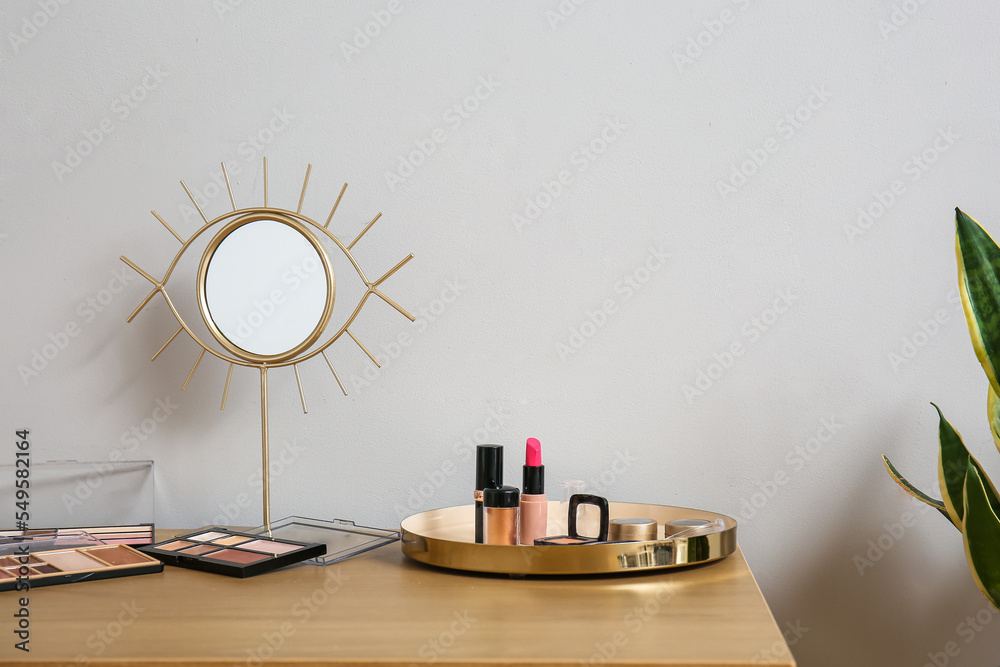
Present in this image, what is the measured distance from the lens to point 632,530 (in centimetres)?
102

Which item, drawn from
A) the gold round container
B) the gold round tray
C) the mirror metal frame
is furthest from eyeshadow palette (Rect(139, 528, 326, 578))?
the gold round container

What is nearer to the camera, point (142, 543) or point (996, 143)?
point (142, 543)

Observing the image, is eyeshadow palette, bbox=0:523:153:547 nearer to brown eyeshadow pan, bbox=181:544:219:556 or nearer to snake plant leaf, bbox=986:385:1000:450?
brown eyeshadow pan, bbox=181:544:219:556

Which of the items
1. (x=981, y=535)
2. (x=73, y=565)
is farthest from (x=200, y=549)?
(x=981, y=535)

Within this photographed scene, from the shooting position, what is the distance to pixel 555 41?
4.12ft

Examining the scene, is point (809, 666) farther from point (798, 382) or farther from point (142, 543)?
point (142, 543)

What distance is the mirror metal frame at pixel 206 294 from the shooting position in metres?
1.13

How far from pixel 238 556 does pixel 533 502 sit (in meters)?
0.40

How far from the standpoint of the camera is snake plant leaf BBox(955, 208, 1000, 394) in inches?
38.1

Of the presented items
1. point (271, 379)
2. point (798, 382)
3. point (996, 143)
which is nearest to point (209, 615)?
point (271, 379)

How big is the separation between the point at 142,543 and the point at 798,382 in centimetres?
105

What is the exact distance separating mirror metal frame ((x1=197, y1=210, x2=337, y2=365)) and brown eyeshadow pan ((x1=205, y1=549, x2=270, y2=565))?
29 centimetres

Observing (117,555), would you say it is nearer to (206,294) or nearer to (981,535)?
(206,294)

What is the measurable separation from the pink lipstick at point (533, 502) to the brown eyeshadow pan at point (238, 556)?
0.34 meters
